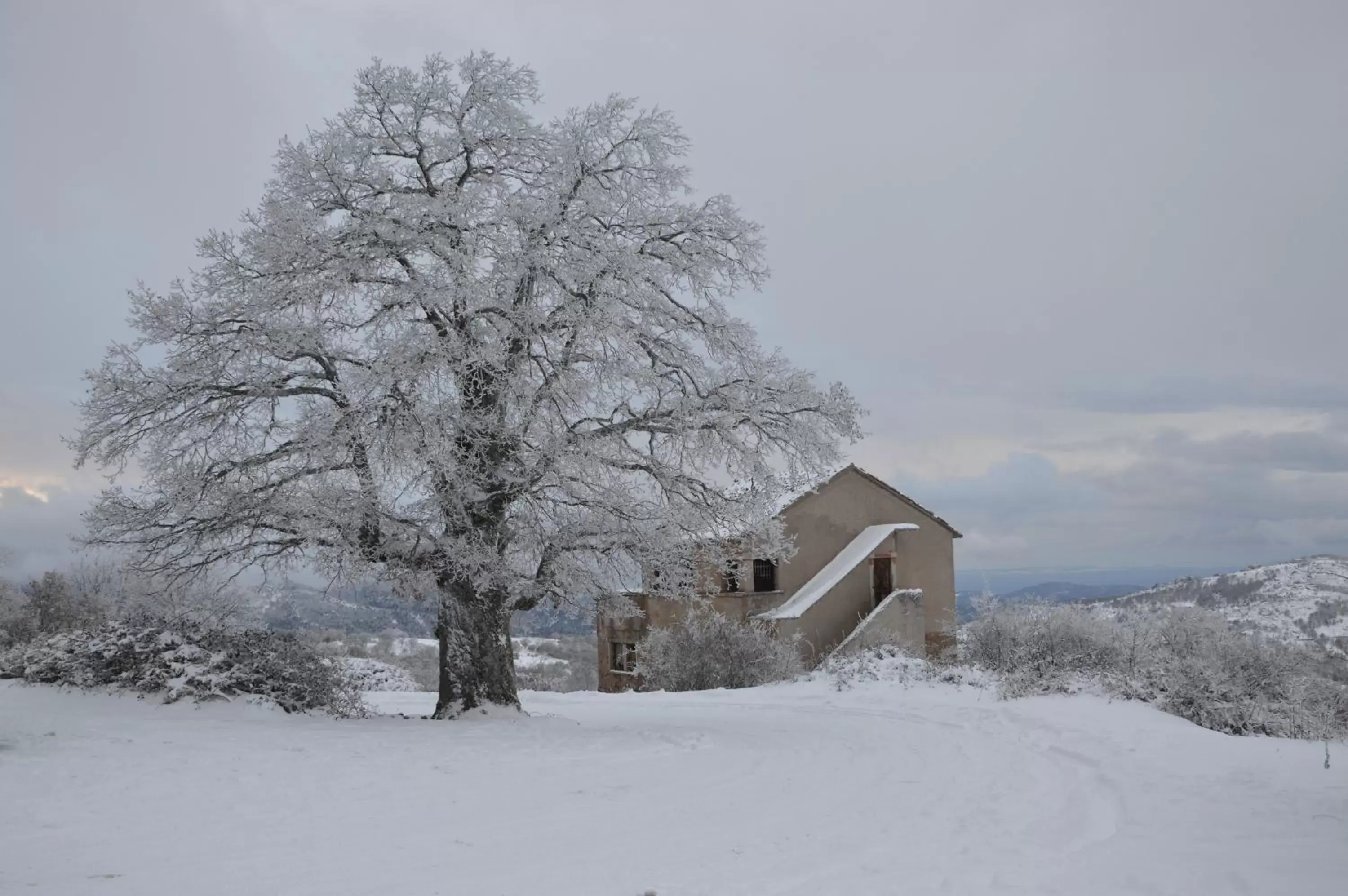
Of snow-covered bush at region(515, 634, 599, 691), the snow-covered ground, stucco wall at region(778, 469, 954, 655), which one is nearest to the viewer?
stucco wall at region(778, 469, 954, 655)

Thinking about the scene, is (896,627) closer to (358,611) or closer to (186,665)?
(358,611)

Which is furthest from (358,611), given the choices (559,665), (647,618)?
(559,665)

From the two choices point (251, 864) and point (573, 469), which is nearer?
point (251, 864)

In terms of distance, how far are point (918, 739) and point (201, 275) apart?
434 inches

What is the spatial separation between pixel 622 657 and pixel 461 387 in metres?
19.8

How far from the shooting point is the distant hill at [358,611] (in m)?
13.1

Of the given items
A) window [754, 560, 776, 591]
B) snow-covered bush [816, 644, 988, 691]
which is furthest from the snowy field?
window [754, 560, 776, 591]

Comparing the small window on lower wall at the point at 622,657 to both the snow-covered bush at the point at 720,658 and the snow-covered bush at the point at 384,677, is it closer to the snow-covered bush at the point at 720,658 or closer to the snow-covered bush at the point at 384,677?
the snow-covered bush at the point at 384,677

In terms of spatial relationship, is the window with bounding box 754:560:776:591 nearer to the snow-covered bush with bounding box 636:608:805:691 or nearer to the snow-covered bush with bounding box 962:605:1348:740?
the snow-covered bush with bounding box 636:608:805:691

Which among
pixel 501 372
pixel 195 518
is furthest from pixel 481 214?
pixel 195 518

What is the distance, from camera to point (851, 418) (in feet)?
45.6

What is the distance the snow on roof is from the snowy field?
51.4 ft

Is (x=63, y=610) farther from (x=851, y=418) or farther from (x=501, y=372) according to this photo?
(x=851, y=418)

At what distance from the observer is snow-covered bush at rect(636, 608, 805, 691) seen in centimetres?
2064
